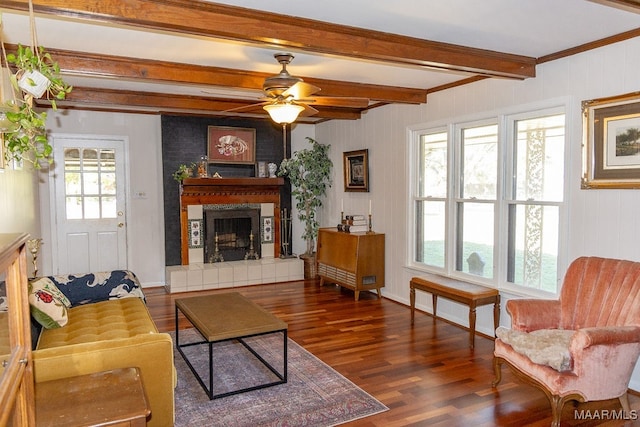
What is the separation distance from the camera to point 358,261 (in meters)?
5.83

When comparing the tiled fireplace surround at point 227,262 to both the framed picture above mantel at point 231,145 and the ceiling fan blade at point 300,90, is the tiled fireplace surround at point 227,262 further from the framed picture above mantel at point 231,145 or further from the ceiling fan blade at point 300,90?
the ceiling fan blade at point 300,90

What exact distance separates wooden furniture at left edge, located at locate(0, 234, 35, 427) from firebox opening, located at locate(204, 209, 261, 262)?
5.29 metres

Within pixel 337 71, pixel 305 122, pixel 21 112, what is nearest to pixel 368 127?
pixel 305 122

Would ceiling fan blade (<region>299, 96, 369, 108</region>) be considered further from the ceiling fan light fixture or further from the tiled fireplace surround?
the tiled fireplace surround

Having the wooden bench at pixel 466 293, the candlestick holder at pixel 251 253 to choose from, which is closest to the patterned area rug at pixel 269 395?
the wooden bench at pixel 466 293

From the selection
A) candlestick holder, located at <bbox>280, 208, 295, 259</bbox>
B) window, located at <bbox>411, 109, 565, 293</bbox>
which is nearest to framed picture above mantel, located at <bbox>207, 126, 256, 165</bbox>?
candlestick holder, located at <bbox>280, 208, 295, 259</bbox>

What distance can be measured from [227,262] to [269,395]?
3.89 metres

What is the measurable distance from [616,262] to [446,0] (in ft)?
6.79

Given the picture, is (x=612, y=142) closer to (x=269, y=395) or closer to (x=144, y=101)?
(x=269, y=395)

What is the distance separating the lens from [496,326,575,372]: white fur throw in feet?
9.15

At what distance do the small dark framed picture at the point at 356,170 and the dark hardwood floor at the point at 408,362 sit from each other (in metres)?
1.50

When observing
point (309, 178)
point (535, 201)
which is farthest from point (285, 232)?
point (535, 201)

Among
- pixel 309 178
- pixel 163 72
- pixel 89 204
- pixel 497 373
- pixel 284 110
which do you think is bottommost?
pixel 497 373

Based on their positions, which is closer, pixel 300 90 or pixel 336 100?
pixel 300 90
